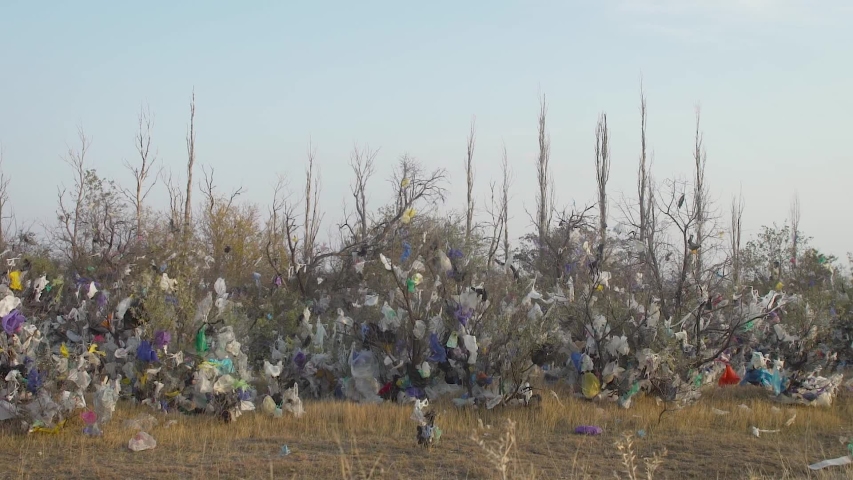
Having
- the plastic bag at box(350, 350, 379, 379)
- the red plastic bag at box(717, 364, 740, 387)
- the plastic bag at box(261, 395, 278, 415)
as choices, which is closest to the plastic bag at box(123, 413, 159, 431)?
the plastic bag at box(261, 395, 278, 415)

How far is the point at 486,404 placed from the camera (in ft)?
30.2

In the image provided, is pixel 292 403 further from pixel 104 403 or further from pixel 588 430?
pixel 588 430

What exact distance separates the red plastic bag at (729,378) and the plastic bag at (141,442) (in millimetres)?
7791

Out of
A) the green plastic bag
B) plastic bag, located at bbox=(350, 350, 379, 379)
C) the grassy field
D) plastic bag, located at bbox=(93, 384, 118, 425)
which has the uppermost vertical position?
the green plastic bag

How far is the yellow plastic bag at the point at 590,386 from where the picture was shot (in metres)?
10.0

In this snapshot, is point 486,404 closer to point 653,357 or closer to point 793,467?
point 653,357

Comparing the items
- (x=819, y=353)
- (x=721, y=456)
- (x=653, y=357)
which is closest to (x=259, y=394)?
(x=653, y=357)

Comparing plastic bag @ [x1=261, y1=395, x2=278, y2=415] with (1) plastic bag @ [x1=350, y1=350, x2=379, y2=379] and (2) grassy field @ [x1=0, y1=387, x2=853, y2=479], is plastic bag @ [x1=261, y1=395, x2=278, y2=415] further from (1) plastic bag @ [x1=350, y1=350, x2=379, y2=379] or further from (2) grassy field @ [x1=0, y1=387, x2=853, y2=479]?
(1) plastic bag @ [x1=350, y1=350, x2=379, y2=379]

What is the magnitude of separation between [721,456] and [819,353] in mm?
5685

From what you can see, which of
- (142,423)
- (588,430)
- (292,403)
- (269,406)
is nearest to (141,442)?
(142,423)

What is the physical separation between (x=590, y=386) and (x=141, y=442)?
17.7 feet

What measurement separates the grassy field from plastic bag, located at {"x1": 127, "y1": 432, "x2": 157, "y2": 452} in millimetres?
71

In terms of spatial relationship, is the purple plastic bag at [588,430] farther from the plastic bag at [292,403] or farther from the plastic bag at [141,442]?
the plastic bag at [141,442]

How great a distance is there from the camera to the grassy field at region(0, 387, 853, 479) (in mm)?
6406
